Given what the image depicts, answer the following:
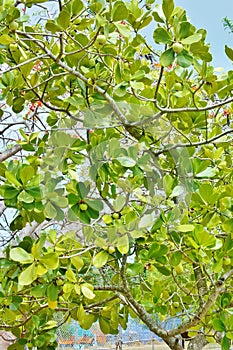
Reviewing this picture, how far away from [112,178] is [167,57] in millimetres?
203

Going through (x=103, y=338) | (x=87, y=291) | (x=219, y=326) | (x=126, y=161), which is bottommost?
(x=103, y=338)

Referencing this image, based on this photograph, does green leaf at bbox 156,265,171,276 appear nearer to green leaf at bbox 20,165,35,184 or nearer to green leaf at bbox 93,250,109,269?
green leaf at bbox 93,250,109,269

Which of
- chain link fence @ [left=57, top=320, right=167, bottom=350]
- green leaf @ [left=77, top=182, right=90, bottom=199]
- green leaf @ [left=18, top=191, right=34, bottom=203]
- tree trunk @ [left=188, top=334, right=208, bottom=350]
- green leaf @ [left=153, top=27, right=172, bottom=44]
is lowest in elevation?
chain link fence @ [left=57, top=320, right=167, bottom=350]

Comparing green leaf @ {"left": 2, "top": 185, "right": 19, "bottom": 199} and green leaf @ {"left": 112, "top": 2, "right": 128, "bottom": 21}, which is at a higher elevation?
green leaf @ {"left": 112, "top": 2, "right": 128, "bottom": 21}

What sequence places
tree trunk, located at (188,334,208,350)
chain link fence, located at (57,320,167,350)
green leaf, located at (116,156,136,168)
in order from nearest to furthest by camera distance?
green leaf, located at (116,156,136,168), tree trunk, located at (188,334,208,350), chain link fence, located at (57,320,167,350)

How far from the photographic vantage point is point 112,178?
677 mm

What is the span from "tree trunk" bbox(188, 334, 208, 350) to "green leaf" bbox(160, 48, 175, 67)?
0.66 m

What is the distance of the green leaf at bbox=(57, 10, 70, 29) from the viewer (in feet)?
2.46

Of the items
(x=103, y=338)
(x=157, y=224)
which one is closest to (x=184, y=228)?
(x=157, y=224)

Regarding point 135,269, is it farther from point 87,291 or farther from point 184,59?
point 184,59

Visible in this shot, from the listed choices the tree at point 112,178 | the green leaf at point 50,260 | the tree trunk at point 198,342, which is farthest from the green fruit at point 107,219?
the tree trunk at point 198,342

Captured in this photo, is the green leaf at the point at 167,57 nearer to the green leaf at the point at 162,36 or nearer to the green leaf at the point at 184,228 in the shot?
the green leaf at the point at 162,36

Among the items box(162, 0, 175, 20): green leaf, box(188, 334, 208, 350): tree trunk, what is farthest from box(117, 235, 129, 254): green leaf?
box(188, 334, 208, 350): tree trunk

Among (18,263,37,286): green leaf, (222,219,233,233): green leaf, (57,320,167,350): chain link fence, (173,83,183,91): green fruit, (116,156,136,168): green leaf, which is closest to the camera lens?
(116,156,136,168): green leaf
